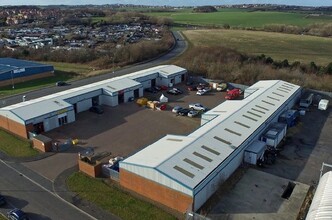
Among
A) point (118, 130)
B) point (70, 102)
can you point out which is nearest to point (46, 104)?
point (70, 102)

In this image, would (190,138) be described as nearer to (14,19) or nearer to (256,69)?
(256,69)

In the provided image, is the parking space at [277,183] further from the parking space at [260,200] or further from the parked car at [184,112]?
the parked car at [184,112]

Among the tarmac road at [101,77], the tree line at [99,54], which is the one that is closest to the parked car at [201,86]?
the tarmac road at [101,77]

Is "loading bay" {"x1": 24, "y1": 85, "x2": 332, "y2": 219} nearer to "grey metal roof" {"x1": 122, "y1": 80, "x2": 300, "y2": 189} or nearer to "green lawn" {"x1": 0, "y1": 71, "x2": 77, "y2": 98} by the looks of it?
"grey metal roof" {"x1": 122, "y1": 80, "x2": 300, "y2": 189}

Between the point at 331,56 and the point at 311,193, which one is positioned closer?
the point at 311,193

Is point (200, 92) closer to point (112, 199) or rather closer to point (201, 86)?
point (201, 86)

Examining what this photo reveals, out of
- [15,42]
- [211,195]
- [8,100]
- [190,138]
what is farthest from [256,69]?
[15,42]

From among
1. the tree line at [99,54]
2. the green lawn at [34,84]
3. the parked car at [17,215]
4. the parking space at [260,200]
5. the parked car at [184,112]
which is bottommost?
the green lawn at [34,84]
